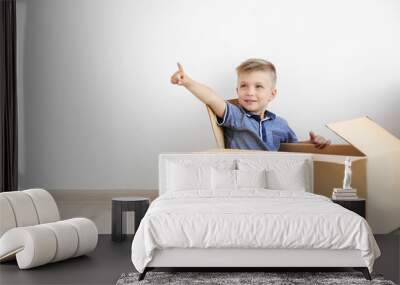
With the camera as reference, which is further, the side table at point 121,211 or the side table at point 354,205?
the side table at point 121,211

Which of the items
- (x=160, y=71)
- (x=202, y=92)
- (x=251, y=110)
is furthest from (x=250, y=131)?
(x=160, y=71)

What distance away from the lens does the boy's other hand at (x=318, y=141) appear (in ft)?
25.9

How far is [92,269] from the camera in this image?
15.8 ft

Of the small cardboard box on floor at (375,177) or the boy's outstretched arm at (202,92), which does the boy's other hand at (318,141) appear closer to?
the small cardboard box on floor at (375,177)

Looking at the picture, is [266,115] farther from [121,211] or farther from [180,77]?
[121,211]

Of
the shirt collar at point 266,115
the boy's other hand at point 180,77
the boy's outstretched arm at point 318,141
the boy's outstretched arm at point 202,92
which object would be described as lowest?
the boy's outstretched arm at point 318,141

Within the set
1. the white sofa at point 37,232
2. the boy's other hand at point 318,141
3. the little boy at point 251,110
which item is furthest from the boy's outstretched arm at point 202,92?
the white sofa at point 37,232

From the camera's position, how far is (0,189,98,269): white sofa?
15.5 feet

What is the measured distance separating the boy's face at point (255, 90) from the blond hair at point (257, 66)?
0.12 feet

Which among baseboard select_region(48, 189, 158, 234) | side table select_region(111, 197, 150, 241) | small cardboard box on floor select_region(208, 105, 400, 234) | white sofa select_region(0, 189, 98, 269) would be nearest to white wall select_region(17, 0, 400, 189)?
baseboard select_region(48, 189, 158, 234)

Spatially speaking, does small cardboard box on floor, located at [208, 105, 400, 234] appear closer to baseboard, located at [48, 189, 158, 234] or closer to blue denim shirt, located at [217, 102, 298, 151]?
blue denim shirt, located at [217, 102, 298, 151]

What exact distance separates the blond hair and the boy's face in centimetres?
4

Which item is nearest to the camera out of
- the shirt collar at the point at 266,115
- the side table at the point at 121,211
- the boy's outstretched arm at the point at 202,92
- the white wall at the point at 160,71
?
the side table at the point at 121,211

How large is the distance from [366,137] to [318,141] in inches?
43.4
